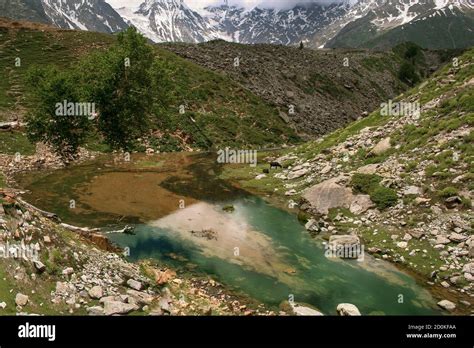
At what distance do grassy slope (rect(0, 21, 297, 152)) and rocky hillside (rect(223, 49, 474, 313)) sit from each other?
67.1 feet

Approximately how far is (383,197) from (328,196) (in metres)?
4.41

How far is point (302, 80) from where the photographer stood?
101 meters

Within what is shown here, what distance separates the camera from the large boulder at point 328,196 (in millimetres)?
30831

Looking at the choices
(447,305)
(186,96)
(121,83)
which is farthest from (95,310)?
(186,96)

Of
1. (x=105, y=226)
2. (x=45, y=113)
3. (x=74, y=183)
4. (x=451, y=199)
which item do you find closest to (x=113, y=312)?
(x=105, y=226)

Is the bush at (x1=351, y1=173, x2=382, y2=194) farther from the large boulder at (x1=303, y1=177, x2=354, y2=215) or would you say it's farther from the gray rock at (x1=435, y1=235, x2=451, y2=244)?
the gray rock at (x1=435, y1=235, x2=451, y2=244)

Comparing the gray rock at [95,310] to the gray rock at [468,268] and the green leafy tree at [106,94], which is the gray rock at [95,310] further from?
the green leafy tree at [106,94]

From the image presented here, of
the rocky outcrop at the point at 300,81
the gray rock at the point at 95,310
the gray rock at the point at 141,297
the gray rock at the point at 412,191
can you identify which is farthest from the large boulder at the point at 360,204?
the rocky outcrop at the point at 300,81

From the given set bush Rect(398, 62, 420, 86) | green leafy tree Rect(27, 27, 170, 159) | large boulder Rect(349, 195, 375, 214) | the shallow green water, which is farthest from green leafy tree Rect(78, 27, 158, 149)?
bush Rect(398, 62, 420, 86)

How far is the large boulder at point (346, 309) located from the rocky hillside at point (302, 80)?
6584cm

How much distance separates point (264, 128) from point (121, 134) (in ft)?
103

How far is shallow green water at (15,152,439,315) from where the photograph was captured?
1942 cm

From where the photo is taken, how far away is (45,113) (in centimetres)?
4219
